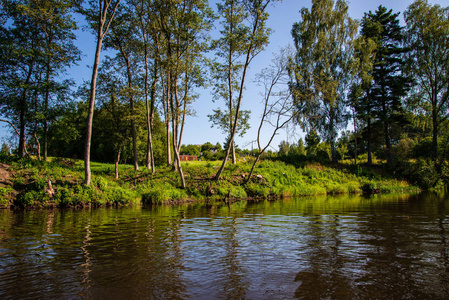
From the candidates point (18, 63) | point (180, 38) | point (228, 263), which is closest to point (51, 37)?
point (18, 63)

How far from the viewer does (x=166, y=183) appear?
2170cm

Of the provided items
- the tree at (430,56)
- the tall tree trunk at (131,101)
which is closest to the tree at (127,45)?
the tall tree trunk at (131,101)

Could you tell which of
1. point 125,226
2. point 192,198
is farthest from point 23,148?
point 125,226

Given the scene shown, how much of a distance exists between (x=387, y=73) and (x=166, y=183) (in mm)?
33611

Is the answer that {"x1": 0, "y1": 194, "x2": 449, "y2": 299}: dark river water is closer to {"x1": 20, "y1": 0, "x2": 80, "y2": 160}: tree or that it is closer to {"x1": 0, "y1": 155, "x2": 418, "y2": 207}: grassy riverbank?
{"x1": 0, "y1": 155, "x2": 418, "y2": 207}: grassy riverbank

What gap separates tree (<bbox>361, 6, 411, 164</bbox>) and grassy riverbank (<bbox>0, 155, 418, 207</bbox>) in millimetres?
7536

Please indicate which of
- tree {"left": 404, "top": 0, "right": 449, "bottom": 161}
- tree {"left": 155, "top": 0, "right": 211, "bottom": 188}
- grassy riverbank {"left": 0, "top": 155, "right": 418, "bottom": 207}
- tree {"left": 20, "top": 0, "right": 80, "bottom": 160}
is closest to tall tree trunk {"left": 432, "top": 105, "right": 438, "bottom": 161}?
tree {"left": 404, "top": 0, "right": 449, "bottom": 161}

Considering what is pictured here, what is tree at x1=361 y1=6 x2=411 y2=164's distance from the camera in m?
36.2

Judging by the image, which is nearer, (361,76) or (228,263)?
(228,263)

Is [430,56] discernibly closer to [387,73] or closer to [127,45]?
[387,73]

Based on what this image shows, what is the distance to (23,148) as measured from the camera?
22.7 m

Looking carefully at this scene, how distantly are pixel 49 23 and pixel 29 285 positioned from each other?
26404 millimetres

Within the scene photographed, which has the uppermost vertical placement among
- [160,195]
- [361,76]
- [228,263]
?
[361,76]

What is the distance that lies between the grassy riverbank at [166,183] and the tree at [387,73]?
24.7 ft
